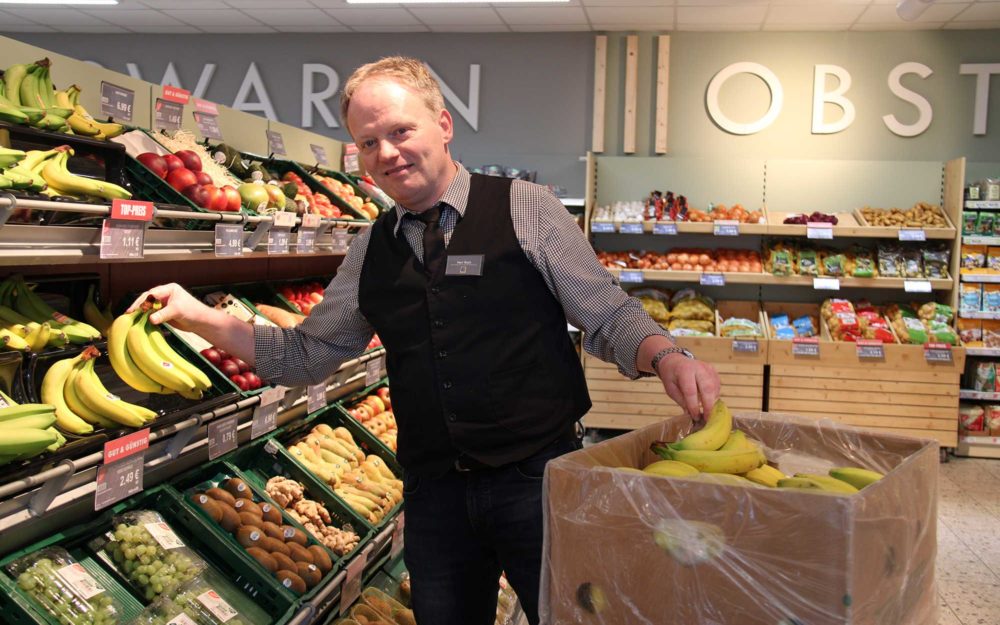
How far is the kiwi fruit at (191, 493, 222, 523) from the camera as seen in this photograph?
2605mm

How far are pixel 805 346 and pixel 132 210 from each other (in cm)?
530

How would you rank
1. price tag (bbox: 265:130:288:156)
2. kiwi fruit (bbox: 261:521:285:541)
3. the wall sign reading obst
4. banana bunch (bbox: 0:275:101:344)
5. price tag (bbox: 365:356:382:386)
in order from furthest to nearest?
the wall sign reading obst → price tag (bbox: 265:130:288:156) → price tag (bbox: 365:356:382:386) → kiwi fruit (bbox: 261:521:285:541) → banana bunch (bbox: 0:275:101:344)

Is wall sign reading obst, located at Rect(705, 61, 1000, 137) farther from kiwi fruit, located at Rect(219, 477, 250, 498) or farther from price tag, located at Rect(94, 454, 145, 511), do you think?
price tag, located at Rect(94, 454, 145, 511)

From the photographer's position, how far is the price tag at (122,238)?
197 cm

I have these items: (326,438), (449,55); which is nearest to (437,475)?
(326,438)

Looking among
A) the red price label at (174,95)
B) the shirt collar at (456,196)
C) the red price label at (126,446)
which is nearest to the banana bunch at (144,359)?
the red price label at (126,446)

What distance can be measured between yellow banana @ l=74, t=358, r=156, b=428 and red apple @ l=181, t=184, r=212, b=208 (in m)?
0.81

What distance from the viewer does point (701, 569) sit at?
48.1 inches

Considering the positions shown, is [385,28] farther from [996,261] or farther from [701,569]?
[701,569]

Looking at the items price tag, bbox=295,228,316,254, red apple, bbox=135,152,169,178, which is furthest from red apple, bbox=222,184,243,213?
price tag, bbox=295,228,316,254

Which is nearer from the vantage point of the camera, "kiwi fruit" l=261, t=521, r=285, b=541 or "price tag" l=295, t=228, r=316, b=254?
"kiwi fruit" l=261, t=521, r=285, b=541

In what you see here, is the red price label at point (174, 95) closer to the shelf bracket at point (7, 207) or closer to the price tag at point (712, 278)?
the shelf bracket at point (7, 207)

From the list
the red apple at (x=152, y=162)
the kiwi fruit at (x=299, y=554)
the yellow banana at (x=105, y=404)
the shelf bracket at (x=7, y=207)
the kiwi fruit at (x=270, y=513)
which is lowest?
the kiwi fruit at (x=299, y=554)

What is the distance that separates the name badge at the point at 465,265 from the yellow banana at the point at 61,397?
89 cm
